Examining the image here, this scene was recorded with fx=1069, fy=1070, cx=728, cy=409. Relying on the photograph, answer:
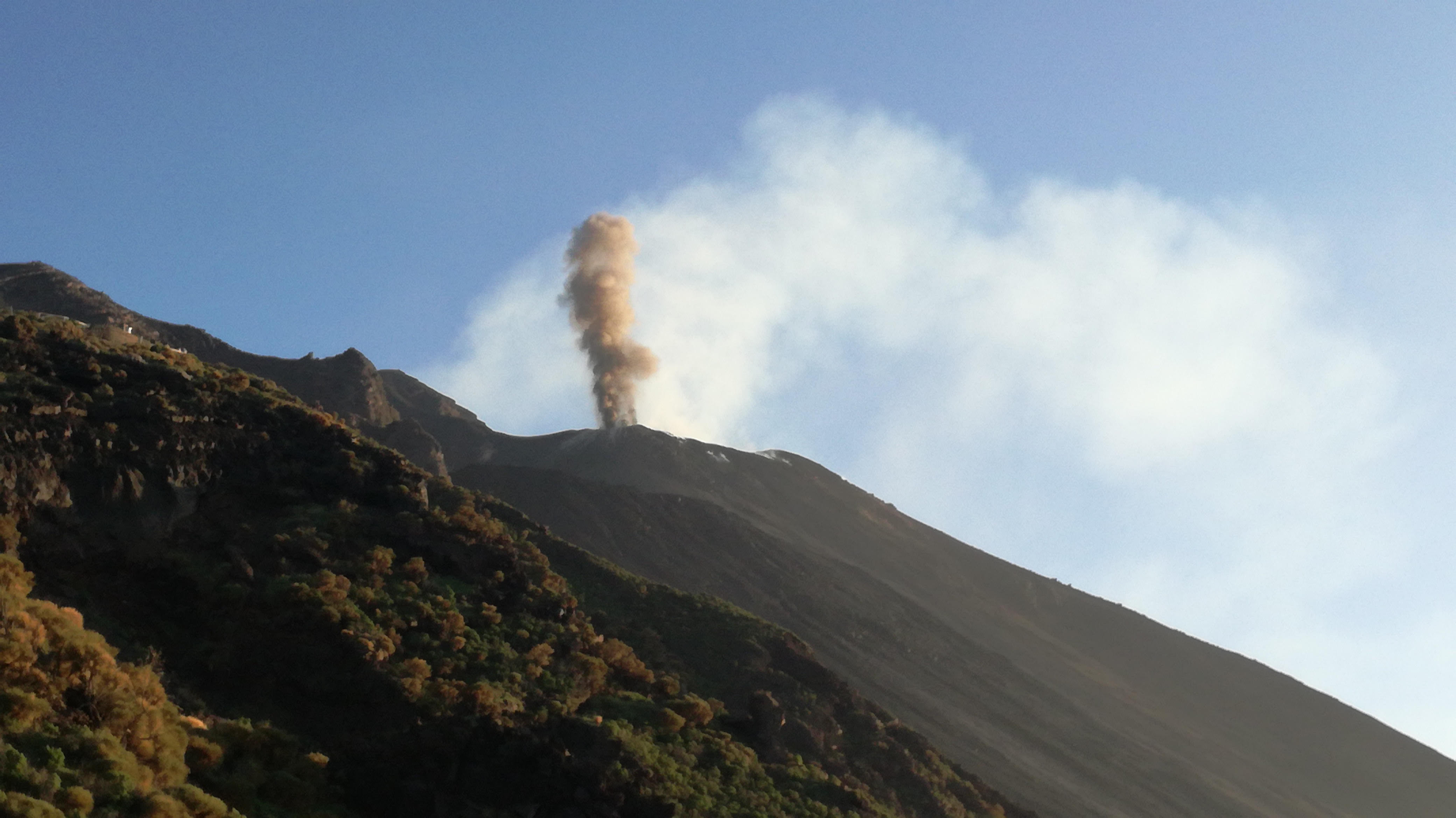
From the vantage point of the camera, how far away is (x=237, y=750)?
57.0 feet

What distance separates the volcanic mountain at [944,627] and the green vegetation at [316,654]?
7.63m

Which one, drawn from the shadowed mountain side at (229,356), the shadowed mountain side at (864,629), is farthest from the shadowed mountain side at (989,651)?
the shadowed mountain side at (229,356)

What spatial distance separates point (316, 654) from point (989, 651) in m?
44.6

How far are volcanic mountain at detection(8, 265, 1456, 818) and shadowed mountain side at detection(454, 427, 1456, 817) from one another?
0.60 feet

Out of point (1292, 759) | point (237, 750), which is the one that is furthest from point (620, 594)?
point (1292, 759)

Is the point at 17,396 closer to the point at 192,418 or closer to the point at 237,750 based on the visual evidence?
the point at 192,418

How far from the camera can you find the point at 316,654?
22828mm

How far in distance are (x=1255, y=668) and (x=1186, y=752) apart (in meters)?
24.4

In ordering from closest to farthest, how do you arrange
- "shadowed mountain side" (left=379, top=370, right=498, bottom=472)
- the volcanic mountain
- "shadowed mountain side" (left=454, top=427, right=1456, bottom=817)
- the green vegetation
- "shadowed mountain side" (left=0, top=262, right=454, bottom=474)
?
the green vegetation
"shadowed mountain side" (left=454, top=427, right=1456, bottom=817)
the volcanic mountain
"shadowed mountain side" (left=0, top=262, right=454, bottom=474)
"shadowed mountain side" (left=379, top=370, right=498, bottom=472)

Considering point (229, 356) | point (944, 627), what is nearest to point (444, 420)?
point (229, 356)

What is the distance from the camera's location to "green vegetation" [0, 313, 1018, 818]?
15.6m

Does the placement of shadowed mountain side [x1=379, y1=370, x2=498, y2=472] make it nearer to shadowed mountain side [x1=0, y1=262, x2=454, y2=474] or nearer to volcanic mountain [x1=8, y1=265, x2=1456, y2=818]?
→ volcanic mountain [x1=8, y1=265, x2=1456, y2=818]

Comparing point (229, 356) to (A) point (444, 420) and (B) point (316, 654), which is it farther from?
(B) point (316, 654)

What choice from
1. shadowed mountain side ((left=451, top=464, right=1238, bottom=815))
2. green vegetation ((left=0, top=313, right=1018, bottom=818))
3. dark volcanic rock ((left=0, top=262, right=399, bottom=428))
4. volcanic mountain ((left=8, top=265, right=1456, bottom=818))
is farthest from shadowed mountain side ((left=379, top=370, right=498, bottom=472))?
green vegetation ((left=0, top=313, right=1018, bottom=818))
